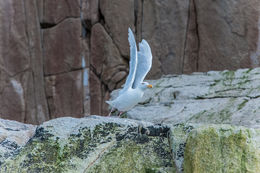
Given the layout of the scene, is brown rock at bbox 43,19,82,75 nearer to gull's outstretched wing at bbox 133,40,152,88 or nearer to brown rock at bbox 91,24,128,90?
brown rock at bbox 91,24,128,90

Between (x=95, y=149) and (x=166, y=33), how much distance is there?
4.56 metres

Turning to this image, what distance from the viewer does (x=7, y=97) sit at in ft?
27.4

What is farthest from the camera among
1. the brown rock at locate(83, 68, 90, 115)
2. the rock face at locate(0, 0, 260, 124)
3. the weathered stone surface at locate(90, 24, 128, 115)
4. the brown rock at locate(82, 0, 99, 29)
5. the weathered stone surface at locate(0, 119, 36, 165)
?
the brown rock at locate(83, 68, 90, 115)

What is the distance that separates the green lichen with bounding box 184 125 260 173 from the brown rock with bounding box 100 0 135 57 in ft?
16.8

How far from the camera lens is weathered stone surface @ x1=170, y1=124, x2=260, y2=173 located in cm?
265

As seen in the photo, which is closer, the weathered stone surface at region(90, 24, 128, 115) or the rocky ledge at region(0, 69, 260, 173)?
the rocky ledge at region(0, 69, 260, 173)

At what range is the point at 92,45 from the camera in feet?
26.6

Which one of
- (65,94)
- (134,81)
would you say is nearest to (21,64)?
(65,94)

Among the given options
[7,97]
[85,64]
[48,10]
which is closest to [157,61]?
[85,64]

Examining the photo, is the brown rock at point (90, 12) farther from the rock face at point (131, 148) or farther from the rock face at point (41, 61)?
the rock face at point (131, 148)

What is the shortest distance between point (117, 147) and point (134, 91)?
1259mm

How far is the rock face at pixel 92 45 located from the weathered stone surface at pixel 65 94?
20mm

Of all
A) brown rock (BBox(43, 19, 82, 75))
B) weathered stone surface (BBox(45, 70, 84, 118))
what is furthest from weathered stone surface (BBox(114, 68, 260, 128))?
brown rock (BBox(43, 19, 82, 75))

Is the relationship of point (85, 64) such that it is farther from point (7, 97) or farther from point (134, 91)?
point (134, 91)
